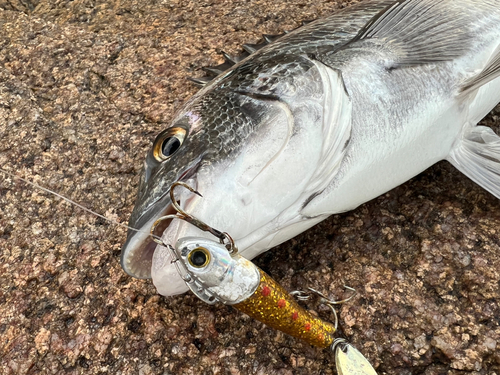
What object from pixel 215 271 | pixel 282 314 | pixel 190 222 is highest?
pixel 190 222

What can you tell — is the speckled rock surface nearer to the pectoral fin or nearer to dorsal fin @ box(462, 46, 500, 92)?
the pectoral fin

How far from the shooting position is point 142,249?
4.90ft

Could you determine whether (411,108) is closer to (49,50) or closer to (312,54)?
(312,54)

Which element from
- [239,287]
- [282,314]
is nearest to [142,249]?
[239,287]

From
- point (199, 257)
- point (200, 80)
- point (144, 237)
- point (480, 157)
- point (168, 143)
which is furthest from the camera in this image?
point (200, 80)

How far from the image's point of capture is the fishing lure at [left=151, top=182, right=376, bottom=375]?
1.31m

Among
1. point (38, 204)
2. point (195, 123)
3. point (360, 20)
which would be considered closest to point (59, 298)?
point (38, 204)

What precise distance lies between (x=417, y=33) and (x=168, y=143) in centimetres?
120

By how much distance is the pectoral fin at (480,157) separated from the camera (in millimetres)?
1905

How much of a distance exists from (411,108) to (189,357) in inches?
52.8

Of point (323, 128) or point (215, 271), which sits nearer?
point (215, 271)

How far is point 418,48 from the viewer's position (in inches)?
72.6

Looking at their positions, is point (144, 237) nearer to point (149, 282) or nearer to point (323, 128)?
point (149, 282)

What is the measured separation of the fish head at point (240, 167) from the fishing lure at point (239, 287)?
0.07 m
